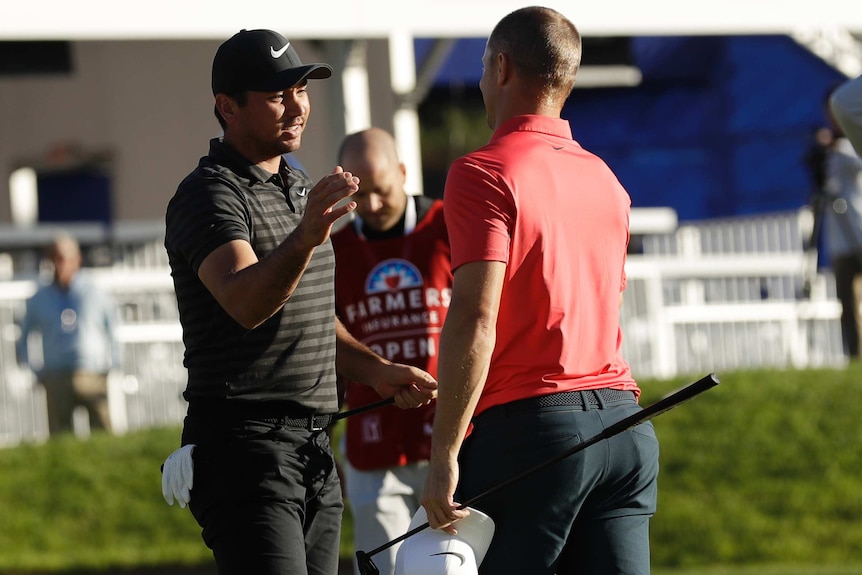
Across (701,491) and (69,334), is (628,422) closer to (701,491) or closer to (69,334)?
(701,491)

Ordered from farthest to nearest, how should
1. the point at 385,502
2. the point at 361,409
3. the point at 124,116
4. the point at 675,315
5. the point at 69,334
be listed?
the point at 124,116 < the point at 675,315 < the point at 69,334 < the point at 385,502 < the point at 361,409

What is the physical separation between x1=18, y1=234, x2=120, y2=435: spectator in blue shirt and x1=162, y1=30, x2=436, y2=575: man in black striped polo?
301 inches

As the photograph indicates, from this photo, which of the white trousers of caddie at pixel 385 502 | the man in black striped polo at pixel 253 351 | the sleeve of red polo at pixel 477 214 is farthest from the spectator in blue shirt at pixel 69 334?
the sleeve of red polo at pixel 477 214

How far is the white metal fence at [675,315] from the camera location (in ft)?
39.4

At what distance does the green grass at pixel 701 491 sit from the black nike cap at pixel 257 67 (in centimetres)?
609

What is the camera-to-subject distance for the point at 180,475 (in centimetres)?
388

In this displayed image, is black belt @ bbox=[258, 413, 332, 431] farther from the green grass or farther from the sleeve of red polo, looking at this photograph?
the green grass

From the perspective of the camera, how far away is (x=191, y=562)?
9.87 meters

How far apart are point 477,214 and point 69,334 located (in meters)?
8.35

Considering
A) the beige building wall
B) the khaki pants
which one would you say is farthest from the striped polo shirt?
the beige building wall

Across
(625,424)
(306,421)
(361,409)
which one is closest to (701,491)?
(361,409)

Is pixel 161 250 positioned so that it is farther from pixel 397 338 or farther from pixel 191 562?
pixel 397 338

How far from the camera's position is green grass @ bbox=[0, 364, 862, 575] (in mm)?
9680

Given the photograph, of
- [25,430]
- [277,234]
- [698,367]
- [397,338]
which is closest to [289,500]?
[277,234]
